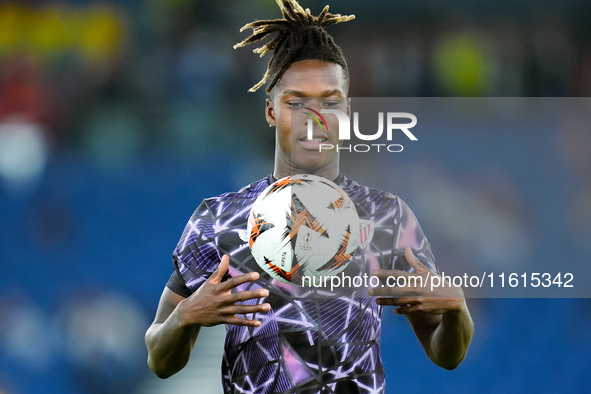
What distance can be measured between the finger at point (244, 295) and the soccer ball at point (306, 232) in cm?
23

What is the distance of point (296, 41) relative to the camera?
2.14m

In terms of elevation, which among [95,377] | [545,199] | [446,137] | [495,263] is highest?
[446,137]

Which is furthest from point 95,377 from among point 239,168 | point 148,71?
Answer: point 148,71

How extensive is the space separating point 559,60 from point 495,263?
957 mm

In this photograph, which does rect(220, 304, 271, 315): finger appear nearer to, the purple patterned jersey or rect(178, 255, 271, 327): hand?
rect(178, 255, 271, 327): hand

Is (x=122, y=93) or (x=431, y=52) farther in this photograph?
(x=122, y=93)

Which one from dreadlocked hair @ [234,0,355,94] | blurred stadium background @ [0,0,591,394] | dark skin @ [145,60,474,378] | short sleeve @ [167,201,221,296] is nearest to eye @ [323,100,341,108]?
dark skin @ [145,60,474,378]

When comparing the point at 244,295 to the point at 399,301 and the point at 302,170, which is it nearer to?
the point at 399,301

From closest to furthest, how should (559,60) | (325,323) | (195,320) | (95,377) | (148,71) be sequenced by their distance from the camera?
(195,320) → (325,323) → (559,60) → (95,377) → (148,71)

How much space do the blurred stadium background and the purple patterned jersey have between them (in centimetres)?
97

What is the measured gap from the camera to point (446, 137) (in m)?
2.17

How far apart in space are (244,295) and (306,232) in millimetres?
296

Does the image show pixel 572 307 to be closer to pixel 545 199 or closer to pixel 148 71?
pixel 545 199

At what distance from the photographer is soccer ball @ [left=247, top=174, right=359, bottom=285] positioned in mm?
1887
